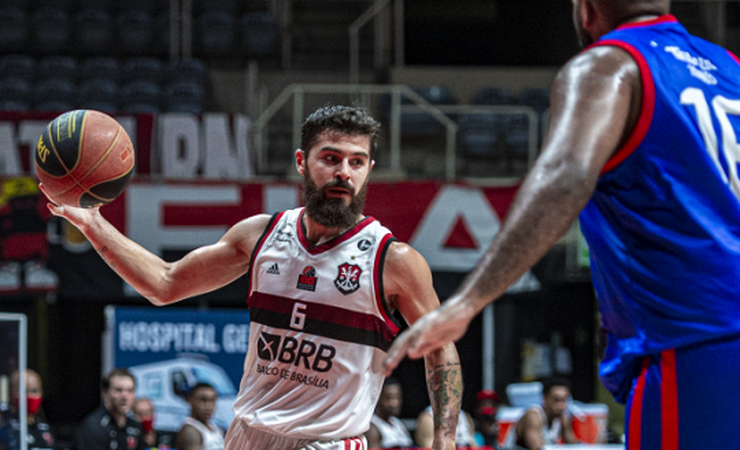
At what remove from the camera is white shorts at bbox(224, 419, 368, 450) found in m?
3.29

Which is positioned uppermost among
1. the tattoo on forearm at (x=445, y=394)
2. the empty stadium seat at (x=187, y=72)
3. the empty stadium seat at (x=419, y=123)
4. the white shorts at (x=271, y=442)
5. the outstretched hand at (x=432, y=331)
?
the empty stadium seat at (x=187, y=72)

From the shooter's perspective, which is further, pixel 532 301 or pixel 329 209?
pixel 532 301

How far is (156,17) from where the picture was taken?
46.8ft

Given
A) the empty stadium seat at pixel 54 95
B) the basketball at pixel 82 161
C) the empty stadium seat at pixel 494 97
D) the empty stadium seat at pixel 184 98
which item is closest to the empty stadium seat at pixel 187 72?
the empty stadium seat at pixel 184 98

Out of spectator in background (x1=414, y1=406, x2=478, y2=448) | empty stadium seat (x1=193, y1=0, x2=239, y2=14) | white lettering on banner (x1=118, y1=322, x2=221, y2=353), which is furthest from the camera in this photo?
empty stadium seat (x1=193, y1=0, x2=239, y2=14)

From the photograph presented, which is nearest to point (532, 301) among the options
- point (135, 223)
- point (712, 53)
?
point (135, 223)

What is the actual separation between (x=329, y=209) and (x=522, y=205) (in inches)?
76.7

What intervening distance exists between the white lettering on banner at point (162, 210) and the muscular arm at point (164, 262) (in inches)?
240

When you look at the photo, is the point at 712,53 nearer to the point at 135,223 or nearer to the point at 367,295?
the point at 367,295

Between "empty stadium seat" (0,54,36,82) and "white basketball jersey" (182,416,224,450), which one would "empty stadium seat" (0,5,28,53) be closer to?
"empty stadium seat" (0,54,36,82)

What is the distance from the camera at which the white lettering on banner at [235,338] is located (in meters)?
9.96

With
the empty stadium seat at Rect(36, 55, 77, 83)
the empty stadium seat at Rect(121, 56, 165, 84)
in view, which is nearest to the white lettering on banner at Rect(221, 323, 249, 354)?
the empty stadium seat at Rect(121, 56, 165, 84)

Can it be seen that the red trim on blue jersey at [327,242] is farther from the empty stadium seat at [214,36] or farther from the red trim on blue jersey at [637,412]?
the empty stadium seat at [214,36]

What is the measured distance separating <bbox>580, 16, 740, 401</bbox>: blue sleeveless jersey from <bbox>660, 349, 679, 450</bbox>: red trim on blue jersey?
3 cm
